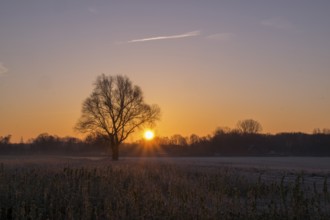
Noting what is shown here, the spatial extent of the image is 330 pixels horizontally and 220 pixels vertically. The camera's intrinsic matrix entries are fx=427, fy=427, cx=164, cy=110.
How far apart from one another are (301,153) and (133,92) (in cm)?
8794

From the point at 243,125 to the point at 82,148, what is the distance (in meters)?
68.8

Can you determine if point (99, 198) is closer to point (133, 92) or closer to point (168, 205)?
point (168, 205)

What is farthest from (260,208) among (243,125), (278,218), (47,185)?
(243,125)

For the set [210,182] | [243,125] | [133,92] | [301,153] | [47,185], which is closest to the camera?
[47,185]

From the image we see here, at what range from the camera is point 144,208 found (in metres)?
9.12

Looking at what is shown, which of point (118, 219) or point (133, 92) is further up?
point (133, 92)

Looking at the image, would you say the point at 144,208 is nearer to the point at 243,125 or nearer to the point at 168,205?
the point at 168,205

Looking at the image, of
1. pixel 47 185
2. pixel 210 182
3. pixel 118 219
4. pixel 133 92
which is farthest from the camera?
pixel 133 92

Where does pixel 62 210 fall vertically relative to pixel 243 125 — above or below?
below

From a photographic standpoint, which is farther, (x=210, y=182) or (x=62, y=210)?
(x=210, y=182)

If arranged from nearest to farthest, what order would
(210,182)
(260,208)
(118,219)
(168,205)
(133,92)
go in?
1. (118,219)
2. (168,205)
3. (260,208)
4. (210,182)
5. (133,92)

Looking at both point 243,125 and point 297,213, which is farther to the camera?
point 243,125

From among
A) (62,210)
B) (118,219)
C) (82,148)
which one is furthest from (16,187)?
(82,148)

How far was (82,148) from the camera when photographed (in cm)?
14112
